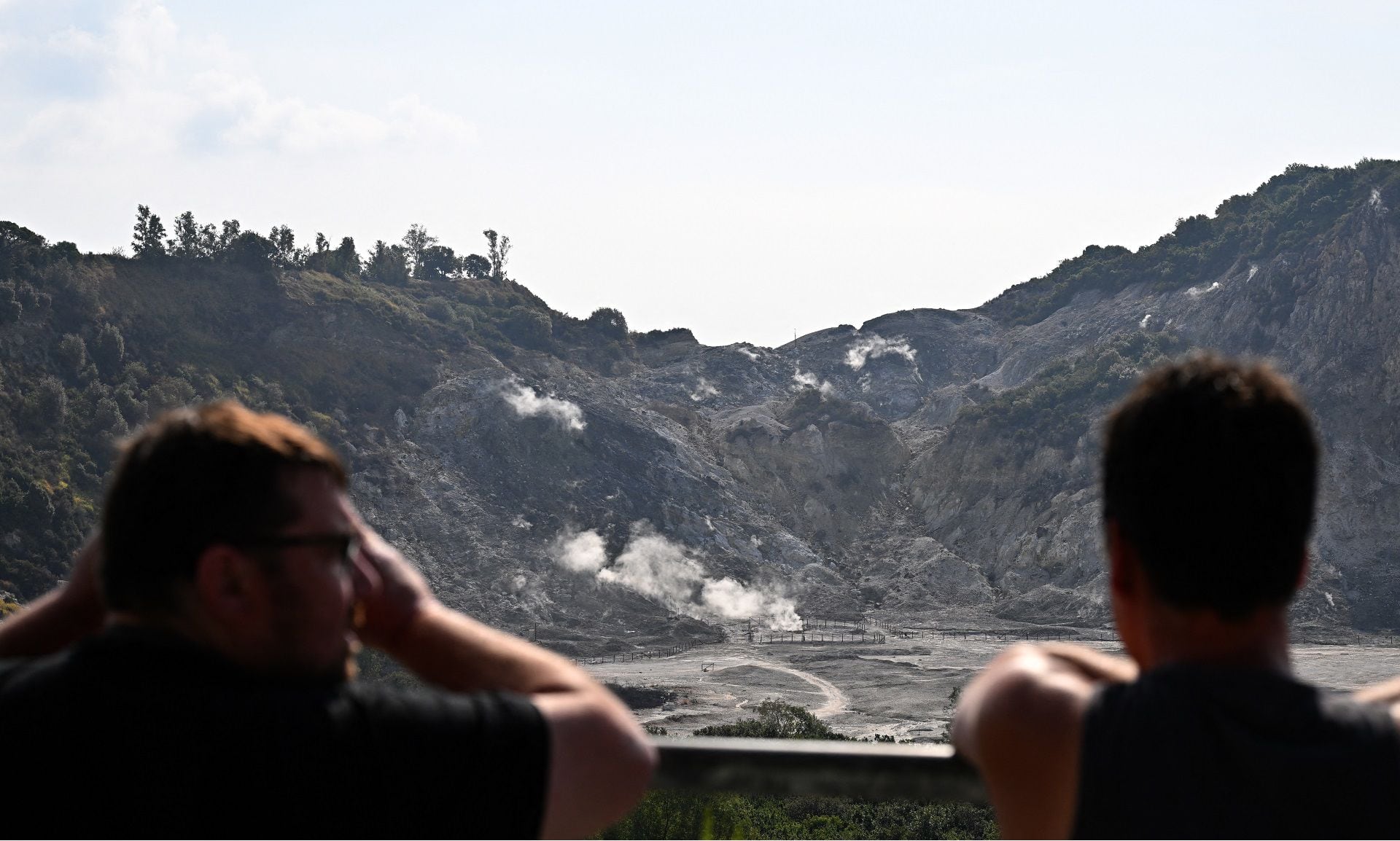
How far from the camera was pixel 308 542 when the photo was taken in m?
1.85

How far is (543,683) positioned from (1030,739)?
712 mm

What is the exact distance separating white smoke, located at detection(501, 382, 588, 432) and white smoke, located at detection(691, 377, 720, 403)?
51.4 feet

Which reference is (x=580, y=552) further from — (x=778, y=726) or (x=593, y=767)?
(x=593, y=767)

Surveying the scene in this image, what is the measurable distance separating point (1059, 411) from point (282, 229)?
43092 mm

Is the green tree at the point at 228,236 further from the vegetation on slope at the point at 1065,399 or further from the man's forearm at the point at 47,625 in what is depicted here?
the man's forearm at the point at 47,625

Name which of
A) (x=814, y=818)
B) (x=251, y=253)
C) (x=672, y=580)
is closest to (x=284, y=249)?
(x=251, y=253)

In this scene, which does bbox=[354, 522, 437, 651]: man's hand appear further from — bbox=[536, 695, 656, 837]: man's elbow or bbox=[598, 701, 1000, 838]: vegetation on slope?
bbox=[598, 701, 1000, 838]: vegetation on slope

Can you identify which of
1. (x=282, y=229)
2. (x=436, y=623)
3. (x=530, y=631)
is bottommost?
(x=530, y=631)

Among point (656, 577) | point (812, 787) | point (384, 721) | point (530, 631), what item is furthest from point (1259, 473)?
point (656, 577)

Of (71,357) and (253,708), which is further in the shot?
(71,357)

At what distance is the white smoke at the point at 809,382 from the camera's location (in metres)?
88.1

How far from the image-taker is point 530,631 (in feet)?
168

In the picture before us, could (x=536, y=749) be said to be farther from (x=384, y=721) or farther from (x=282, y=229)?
(x=282, y=229)

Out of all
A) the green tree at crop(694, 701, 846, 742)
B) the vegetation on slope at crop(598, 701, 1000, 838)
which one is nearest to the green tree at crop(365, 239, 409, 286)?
the green tree at crop(694, 701, 846, 742)
